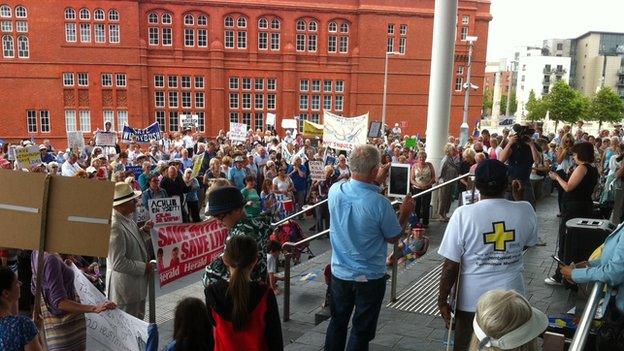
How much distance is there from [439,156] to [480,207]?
9512 millimetres

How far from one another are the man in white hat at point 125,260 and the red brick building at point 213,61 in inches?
1592

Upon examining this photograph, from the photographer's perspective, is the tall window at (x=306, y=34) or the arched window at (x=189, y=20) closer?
the arched window at (x=189, y=20)

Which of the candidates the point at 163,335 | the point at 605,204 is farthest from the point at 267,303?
the point at 605,204

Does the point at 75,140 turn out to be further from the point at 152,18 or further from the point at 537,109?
the point at 537,109

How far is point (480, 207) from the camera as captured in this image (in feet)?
11.5

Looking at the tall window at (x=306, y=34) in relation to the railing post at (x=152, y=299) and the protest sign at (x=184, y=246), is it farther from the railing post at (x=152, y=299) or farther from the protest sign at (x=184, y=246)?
the railing post at (x=152, y=299)

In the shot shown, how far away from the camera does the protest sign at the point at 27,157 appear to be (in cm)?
1337

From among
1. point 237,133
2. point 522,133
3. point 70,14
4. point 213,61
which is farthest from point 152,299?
point 70,14

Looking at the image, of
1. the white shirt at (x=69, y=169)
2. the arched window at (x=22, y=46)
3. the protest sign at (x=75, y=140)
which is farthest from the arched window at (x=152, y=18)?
the white shirt at (x=69, y=169)

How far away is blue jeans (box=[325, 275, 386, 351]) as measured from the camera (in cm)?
406

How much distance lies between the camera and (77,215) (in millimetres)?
3559

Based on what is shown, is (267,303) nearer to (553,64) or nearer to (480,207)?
(480,207)

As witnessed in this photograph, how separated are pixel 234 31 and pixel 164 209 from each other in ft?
125

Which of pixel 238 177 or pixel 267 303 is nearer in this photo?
pixel 267 303
